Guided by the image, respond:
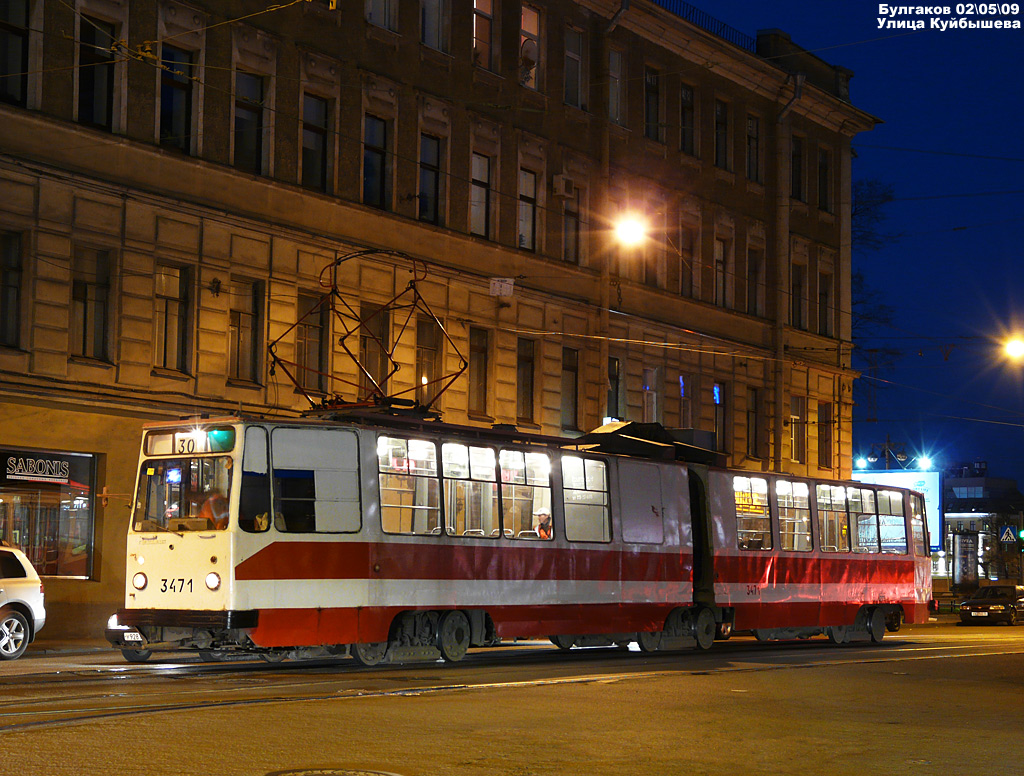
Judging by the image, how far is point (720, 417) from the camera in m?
43.7

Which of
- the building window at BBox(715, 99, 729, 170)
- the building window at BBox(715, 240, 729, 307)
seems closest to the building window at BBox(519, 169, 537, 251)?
the building window at BBox(715, 240, 729, 307)

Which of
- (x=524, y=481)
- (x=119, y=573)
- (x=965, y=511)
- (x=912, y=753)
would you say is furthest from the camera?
(x=965, y=511)

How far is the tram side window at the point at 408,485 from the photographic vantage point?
18734 mm

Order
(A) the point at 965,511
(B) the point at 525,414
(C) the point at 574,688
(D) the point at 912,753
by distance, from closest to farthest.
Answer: (D) the point at 912,753 < (C) the point at 574,688 < (B) the point at 525,414 < (A) the point at 965,511

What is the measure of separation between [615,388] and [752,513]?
12556 millimetres

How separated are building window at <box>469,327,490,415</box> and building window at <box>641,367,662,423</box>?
664cm

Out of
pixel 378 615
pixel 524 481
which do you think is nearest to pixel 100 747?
pixel 378 615

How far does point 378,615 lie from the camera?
18422 millimetres

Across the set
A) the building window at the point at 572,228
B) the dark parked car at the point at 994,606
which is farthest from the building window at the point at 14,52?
the dark parked car at the point at 994,606

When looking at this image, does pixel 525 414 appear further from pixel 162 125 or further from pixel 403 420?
pixel 403 420

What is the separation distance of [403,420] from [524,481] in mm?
2662

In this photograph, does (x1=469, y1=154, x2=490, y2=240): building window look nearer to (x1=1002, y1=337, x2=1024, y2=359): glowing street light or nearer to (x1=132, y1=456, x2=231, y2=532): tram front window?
(x1=1002, y1=337, x2=1024, y2=359): glowing street light

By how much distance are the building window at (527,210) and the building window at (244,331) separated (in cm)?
901

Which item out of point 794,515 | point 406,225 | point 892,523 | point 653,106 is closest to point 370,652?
point 794,515
